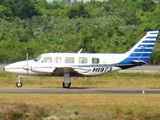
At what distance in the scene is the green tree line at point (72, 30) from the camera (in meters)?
77.9

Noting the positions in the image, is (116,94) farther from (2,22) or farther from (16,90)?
(2,22)

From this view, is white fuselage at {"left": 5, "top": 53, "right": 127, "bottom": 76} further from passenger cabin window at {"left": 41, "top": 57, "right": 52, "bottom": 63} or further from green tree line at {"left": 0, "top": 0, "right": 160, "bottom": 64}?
green tree line at {"left": 0, "top": 0, "right": 160, "bottom": 64}

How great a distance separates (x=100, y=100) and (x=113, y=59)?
10536 mm

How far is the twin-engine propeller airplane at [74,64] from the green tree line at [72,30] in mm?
28675

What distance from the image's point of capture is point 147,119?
27141mm

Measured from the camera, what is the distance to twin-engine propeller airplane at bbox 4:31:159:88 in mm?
43406

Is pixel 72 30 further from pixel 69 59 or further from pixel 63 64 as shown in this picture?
pixel 63 64

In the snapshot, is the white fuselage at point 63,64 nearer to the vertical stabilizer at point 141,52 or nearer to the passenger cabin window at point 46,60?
the passenger cabin window at point 46,60

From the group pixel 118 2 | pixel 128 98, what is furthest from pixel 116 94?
pixel 118 2

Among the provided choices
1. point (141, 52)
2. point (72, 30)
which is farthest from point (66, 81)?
point (72, 30)

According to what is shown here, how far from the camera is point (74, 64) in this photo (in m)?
43.5

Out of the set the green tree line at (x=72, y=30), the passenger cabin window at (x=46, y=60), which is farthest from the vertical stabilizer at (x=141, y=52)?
the green tree line at (x=72, y=30)

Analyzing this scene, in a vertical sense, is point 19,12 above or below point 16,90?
above

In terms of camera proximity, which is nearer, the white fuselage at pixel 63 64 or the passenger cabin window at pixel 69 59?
the white fuselage at pixel 63 64
